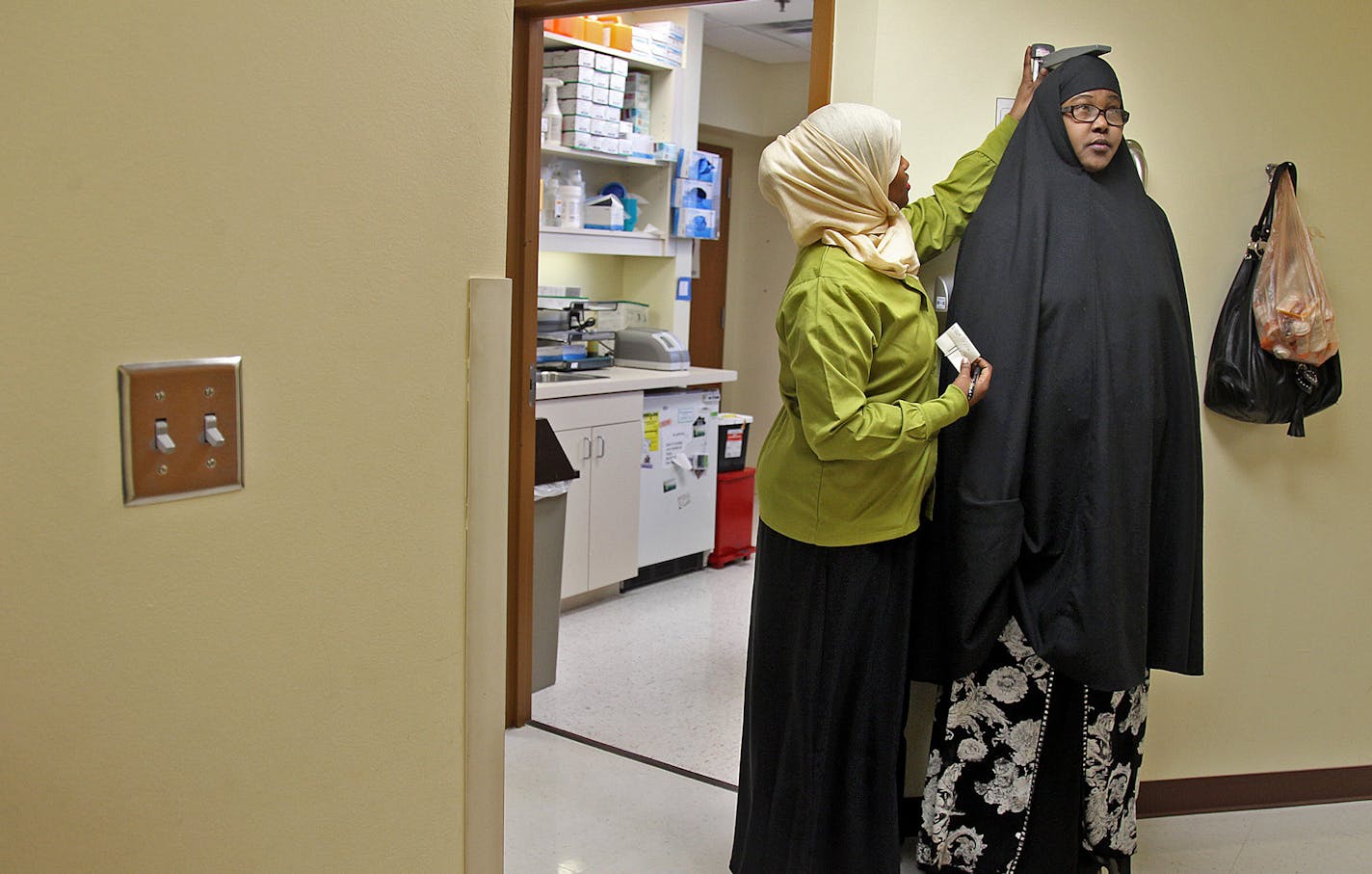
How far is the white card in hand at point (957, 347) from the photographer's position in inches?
86.7

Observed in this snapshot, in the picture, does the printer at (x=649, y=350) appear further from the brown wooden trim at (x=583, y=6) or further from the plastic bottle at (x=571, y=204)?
the brown wooden trim at (x=583, y=6)

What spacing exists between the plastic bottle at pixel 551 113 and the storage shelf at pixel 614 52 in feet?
0.48

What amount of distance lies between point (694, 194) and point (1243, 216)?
277cm

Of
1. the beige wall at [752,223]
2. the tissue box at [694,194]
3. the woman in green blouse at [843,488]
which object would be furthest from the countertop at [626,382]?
the woman in green blouse at [843,488]

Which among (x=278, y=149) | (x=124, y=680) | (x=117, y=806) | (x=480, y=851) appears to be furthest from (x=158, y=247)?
(x=480, y=851)

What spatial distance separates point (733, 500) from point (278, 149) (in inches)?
166

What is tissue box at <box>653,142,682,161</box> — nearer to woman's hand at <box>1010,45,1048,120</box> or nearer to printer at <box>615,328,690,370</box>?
printer at <box>615,328,690,370</box>

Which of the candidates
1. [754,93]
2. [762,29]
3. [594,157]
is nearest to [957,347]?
[594,157]

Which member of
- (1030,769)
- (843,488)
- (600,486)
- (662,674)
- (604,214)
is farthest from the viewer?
(604,214)

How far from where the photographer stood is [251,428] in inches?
39.9

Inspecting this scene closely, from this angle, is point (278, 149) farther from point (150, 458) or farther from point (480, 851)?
point (480, 851)

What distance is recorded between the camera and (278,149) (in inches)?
39.6

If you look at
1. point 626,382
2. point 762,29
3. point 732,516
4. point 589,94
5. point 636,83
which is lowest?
point 732,516

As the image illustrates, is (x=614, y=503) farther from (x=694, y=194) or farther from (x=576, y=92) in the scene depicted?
(x=576, y=92)
